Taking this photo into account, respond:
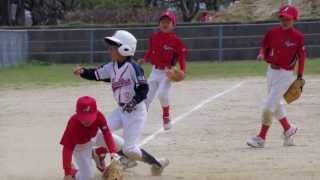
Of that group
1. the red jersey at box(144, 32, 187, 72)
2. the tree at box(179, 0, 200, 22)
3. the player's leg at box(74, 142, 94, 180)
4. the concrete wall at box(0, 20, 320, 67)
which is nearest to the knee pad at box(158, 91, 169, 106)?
the red jersey at box(144, 32, 187, 72)

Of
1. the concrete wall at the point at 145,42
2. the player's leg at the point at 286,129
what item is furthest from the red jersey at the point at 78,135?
the concrete wall at the point at 145,42

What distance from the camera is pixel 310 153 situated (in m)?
11.0

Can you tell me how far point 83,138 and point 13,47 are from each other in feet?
87.5

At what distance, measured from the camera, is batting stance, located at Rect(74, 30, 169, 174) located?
9.12 meters

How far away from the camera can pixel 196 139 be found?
41.4ft

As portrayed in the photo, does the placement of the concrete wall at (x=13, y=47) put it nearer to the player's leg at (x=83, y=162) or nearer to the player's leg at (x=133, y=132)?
the player's leg at (x=133, y=132)

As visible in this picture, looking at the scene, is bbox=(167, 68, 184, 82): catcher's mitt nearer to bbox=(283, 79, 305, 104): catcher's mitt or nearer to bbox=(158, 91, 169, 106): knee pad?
bbox=(158, 91, 169, 106): knee pad

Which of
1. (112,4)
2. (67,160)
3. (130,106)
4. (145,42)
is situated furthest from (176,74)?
(112,4)

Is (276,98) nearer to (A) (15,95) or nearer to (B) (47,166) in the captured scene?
(B) (47,166)

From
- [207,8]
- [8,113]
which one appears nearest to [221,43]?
[8,113]

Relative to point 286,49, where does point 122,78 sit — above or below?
below

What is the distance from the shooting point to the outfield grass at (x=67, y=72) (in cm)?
2617

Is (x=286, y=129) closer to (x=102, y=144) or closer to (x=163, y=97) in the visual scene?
(x=163, y=97)

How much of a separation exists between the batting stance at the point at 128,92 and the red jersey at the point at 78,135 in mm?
826
